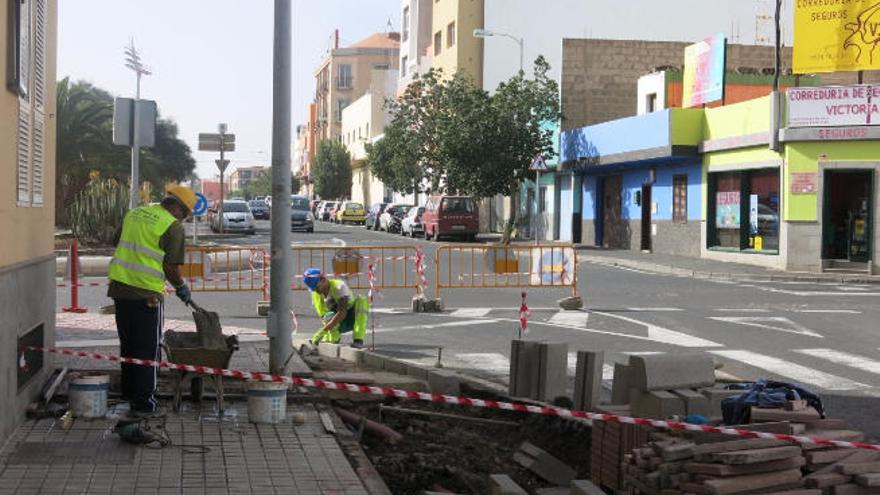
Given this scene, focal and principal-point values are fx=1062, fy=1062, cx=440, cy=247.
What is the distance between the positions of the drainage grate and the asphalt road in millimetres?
4582

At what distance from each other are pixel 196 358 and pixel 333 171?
89.7 meters

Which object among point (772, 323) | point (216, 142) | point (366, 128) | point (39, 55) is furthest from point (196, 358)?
point (366, 128)

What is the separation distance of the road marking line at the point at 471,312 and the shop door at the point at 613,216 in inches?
819

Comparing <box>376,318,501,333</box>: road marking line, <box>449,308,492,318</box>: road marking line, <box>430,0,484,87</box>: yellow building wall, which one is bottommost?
<box>376,318,501,333</box>: road marking line

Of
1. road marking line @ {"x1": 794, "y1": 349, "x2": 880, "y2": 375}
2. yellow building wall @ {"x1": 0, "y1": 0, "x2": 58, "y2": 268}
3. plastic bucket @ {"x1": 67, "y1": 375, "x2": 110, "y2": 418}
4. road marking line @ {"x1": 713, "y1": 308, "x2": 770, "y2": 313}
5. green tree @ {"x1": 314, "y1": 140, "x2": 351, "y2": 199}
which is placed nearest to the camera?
yellow building wall @ {"x1": 0, "y1": 0, "x2": 58, "y2": 268}

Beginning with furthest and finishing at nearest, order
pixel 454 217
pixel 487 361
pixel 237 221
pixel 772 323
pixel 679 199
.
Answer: pixel 237 221 → pixel 454 217 → pixel 679 199 → pixel 772 323 → pixel 487 361

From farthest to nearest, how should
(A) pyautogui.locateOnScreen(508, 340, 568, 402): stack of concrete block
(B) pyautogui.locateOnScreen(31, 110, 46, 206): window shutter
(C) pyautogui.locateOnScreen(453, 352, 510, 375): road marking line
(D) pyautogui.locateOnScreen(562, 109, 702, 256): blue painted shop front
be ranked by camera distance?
(D) pyautogui.locateOnScreen(562, 109, 702, 256): blue painted shop front → (C) pyautogui.locateOnScreen(453, 352, 510, 375): road marking line → (A) pyautogui.locateOnScreen(508, 340, 568, 402): stack of concrete block → (B) pyautogui.locateOnScreen(31, 110, 46, 206): window shutter

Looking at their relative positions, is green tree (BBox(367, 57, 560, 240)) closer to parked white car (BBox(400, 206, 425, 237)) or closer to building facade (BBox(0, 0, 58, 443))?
parked white car (BBox(400, 206, 425, 237))

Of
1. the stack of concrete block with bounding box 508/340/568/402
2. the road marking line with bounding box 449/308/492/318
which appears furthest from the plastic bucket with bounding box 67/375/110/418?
the road marking line with bounding box 449/308/492/318

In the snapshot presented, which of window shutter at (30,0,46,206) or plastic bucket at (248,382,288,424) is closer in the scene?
plastic bucket at (248,382,288,424)

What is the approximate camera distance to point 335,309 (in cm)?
1216

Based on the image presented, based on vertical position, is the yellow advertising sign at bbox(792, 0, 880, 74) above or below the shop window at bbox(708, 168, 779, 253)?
above

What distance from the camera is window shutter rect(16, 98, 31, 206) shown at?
23.4 ft

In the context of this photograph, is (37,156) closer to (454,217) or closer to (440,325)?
(440,325)
